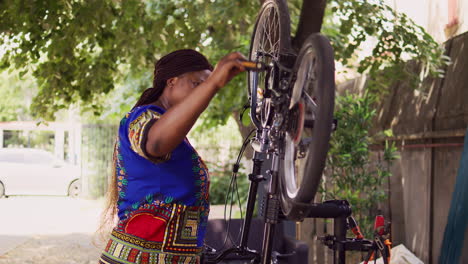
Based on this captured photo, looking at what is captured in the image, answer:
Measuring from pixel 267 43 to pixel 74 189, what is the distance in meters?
14.9

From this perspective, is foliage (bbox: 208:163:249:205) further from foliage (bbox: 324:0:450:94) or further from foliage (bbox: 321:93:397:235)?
foliage (bbox: 321:93:397:235)

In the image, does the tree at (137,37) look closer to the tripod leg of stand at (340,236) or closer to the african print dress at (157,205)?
the tripod leg of stand at (340,236)

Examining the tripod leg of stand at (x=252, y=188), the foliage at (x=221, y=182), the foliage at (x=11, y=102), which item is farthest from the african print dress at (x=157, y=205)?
the foliage at (x=11, y=102)

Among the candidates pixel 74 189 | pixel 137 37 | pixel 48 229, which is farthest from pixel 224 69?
pixel 74 189

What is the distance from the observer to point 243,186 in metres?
13.5

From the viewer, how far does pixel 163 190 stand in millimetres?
1662

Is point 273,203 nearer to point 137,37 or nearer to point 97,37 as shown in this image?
point 97,37

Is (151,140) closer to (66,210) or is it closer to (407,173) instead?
(407,173)

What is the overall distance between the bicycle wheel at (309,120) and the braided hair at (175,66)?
304mm

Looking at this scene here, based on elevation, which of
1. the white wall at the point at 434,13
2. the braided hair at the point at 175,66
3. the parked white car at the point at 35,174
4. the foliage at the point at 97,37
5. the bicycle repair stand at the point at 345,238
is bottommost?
the parked white car at the point at 35,174

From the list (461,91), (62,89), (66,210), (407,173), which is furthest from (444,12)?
(66,210)

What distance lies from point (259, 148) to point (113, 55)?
5851mm

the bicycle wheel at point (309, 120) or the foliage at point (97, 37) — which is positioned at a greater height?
the foliage at point (97, 37)

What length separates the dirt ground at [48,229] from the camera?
882 cm
